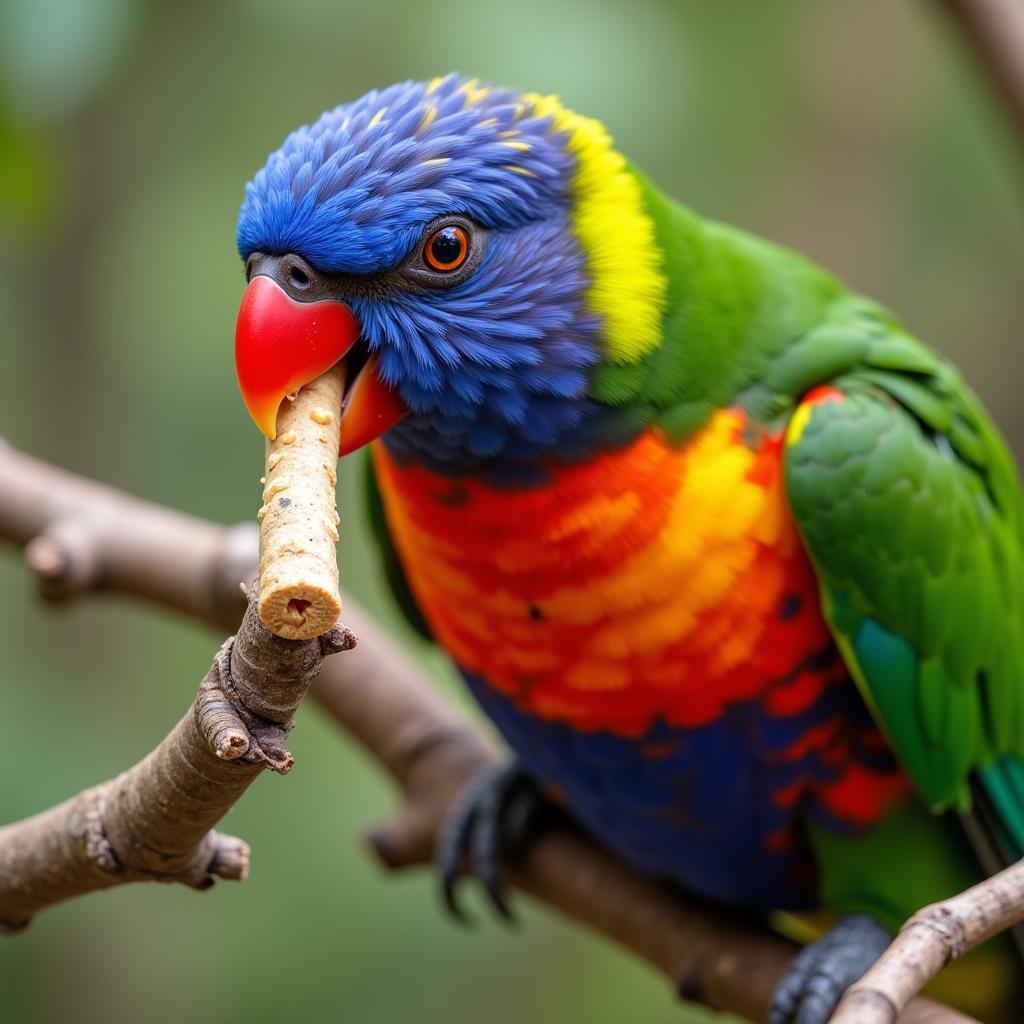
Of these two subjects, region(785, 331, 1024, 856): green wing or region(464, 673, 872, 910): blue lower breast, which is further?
region(464, 673, 872, 910): blue lower breast

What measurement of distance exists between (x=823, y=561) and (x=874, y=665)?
0.15 metres

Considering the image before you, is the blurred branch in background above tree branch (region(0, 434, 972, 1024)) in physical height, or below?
above

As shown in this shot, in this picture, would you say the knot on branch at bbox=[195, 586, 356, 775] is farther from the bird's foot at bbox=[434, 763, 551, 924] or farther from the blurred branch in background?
the blurred branch in background

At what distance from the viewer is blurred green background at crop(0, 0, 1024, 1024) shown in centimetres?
301

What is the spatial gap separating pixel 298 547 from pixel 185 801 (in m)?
0.24

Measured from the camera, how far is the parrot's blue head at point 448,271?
133cm

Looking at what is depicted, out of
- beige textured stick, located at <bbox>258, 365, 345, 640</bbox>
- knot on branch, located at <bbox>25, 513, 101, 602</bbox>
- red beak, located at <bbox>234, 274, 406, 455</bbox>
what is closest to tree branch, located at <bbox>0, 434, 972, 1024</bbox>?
knot on branch, located at <bbox>25, 513, 101, 602</bbox>

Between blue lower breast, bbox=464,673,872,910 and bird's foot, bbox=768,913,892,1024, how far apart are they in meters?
0.13

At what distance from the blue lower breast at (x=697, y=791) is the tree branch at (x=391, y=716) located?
8cm

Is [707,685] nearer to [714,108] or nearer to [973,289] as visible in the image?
[714,108]

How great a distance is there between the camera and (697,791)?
5.60ft

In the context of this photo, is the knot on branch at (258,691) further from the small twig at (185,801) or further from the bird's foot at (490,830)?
the bird's foot at (490,830)

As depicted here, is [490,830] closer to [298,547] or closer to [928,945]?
[928,945]

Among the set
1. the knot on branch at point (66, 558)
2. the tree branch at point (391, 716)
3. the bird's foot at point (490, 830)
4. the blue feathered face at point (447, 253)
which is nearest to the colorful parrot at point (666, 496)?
the blue feathered face at point (447, 253)
